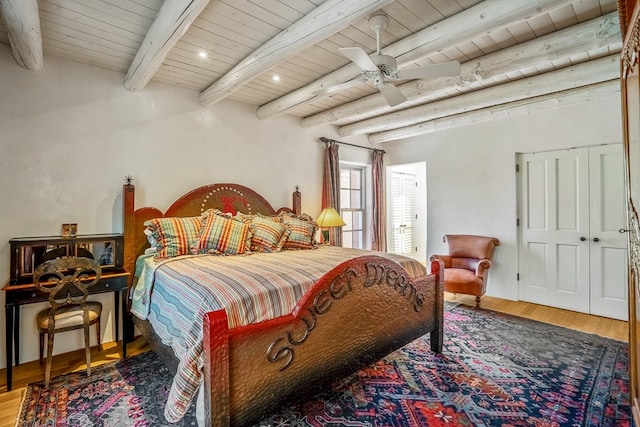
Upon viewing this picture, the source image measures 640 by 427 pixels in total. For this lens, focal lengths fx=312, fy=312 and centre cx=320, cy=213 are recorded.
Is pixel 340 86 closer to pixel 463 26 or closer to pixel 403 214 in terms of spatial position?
pixel 463 26

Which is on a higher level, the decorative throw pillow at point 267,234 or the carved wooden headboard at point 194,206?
the carved wooden headboard at point 194,206

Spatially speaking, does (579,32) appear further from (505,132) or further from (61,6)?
(61,6)

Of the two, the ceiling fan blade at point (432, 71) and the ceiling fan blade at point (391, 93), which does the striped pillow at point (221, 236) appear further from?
the ceiling fan blade at point (432, 71)

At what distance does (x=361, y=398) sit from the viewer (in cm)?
210

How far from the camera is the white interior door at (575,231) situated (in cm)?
366

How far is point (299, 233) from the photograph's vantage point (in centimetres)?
357

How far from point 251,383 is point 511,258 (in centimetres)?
418

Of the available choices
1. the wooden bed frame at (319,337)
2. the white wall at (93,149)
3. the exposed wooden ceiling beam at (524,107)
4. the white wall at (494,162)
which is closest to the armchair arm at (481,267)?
the white wall at (494,162)

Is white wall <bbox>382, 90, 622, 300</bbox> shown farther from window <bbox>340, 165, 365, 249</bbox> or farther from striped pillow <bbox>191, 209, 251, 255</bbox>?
striped pillow <bbox>191, 209, 251, 255</bbox>

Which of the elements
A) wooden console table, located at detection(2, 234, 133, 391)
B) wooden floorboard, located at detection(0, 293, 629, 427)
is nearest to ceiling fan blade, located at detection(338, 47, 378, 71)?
wooden console table, located at detection(2, 234, 133, 391)

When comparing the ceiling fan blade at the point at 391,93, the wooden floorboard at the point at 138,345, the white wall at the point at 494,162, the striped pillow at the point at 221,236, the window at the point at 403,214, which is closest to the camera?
the wooden floorboard at the point at 138,345

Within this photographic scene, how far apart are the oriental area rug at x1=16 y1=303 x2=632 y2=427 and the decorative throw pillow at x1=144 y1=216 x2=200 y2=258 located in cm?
93

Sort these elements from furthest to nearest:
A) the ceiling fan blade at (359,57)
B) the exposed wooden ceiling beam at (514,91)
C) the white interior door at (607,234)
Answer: the white interior door at (607,234) → the exposed wooden ceiling beam at (514,91) → the ceiling fan blade at (359,57)

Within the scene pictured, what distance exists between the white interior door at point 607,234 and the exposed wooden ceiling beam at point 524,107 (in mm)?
721
